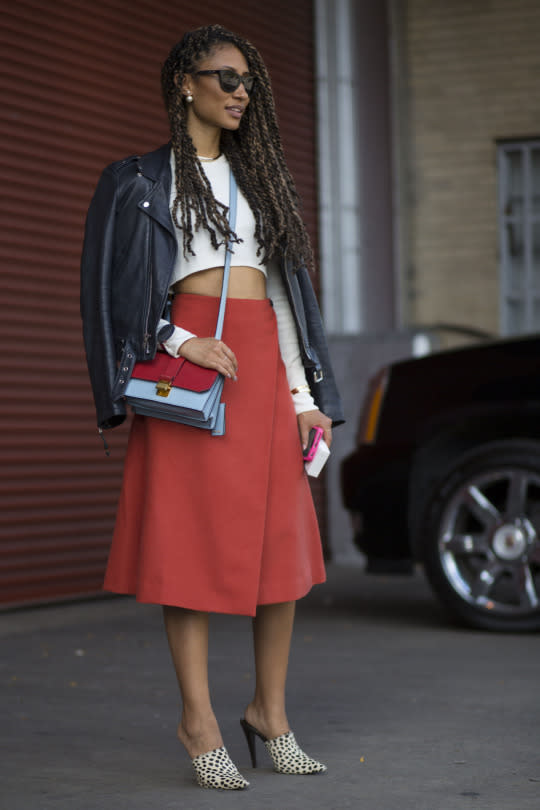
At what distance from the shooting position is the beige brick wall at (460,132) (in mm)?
11812

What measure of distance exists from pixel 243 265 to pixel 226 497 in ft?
2.10

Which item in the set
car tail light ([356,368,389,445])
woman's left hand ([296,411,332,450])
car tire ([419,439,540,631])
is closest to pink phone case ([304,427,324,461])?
woman's left hand ([296,411,332,450])

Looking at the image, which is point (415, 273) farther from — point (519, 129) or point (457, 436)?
point (457, 436)

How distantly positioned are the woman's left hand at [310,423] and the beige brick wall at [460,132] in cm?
838

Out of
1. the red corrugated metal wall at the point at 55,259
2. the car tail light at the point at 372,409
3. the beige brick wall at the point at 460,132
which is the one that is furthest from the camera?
the beige brick wall at the point at 460,132

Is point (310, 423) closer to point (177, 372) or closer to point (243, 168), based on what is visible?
point (177, 372)

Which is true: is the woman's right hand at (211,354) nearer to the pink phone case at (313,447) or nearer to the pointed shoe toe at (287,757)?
the pink phone case at (313,447)

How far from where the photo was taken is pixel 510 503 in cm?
620

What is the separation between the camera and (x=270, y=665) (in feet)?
12.1

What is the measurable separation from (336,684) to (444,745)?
1.13 meters

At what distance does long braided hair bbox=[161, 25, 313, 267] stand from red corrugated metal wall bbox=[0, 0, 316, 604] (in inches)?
140

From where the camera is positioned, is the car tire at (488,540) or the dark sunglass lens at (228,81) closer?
the dark sunglass lens at (228,81)

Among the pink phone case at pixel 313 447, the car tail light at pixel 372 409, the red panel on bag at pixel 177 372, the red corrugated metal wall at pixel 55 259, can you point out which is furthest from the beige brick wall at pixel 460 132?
the red panel on bag at pixel 177 372

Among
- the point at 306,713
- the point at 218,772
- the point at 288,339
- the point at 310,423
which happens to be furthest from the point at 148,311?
the point at 306,713
